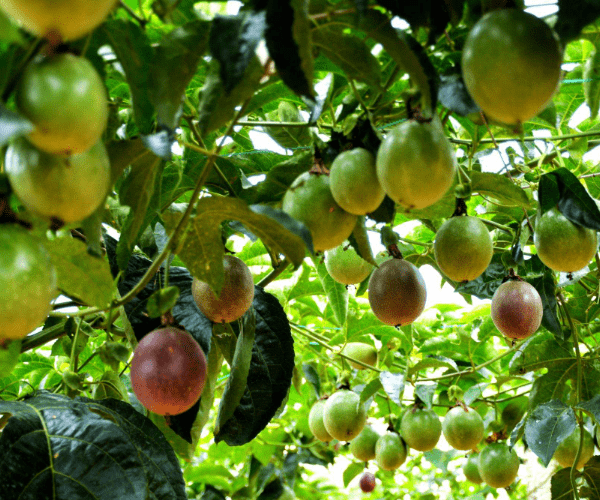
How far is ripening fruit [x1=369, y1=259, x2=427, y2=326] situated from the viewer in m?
1.57

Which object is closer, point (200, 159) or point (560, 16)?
point (560, 16)

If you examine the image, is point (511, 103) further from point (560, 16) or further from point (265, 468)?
point (265, 468)

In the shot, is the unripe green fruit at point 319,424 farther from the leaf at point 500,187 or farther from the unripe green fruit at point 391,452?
the leaf at point 500,187

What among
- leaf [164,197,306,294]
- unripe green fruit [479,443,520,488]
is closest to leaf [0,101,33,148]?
leaf [164,197,306,294]

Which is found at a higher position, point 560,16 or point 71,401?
point 560,16

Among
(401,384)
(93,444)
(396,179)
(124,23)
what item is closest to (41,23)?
(124,23)

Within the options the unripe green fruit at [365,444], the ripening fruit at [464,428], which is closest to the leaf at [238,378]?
the ripening fruit at [464,428]

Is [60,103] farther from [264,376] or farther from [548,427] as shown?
[548,427]

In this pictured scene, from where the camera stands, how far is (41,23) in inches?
23.3

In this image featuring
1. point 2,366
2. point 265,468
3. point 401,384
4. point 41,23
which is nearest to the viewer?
point 41,23

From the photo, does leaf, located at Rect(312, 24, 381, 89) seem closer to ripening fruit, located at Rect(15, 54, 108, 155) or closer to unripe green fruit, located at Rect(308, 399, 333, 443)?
ripening fruit, located at Rect(15, 54, 108, 155)

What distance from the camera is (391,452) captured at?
2.55 metres

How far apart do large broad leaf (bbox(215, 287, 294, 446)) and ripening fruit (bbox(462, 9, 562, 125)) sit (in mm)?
921

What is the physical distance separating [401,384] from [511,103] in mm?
1429
